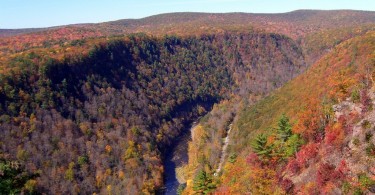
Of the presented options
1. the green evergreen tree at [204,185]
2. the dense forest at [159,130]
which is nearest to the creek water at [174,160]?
the dense forest at [159,130]

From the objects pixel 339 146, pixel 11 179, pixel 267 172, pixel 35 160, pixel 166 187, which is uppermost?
pixel 11 179

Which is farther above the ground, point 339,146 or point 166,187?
point 339,146

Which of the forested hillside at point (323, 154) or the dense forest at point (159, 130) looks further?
the dense forest at point (159, 130)

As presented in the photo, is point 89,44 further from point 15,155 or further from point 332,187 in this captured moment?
point 332,187

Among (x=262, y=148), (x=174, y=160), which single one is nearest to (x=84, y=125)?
(x=174, y=160)

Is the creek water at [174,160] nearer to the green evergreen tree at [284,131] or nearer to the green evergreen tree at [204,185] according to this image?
the green evergreen tree at [204,185]

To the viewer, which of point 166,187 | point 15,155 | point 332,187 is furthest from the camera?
point 166,187

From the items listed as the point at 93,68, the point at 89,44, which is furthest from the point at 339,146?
the point at 89,44

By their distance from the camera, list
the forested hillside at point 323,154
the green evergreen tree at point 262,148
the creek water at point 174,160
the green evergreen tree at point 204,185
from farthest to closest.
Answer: the creek water at point 174,160, the green evergreen tree at point 204,185, the green evergreen tree at point 262,148, the forested hillside at point 323,154

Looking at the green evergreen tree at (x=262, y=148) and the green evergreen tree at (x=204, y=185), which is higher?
the green evergreen tree at (x=262, y=148)
